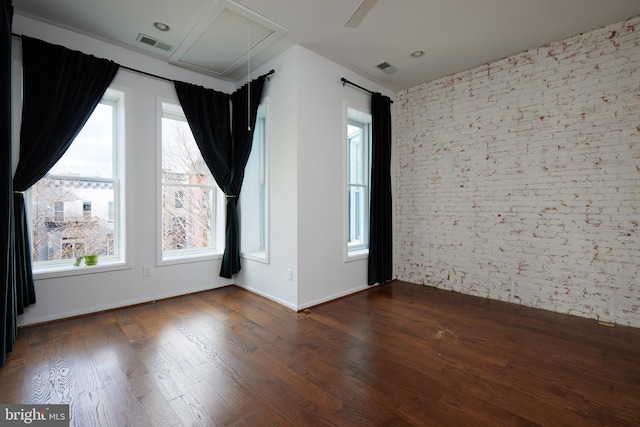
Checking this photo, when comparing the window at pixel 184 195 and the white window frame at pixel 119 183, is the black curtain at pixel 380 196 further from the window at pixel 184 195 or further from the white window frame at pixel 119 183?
the white window frame at pixel 119 183

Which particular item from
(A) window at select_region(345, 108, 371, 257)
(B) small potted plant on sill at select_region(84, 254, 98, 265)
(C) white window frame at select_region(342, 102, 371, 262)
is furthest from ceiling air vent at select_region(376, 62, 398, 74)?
(B) small potted plant on sill at select_region(84, 254, 98, 265)

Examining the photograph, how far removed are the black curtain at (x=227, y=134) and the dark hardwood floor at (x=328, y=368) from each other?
3.69 ft

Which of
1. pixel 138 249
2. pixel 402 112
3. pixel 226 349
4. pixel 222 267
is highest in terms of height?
pixel 402 112

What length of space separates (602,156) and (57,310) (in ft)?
19.0

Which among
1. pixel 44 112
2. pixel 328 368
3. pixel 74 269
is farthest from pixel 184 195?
pixel 328 368

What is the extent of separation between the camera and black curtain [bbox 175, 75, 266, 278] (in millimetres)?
3764

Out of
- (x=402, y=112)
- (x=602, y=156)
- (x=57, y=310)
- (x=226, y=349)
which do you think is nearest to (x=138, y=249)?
(x=57, y=310)

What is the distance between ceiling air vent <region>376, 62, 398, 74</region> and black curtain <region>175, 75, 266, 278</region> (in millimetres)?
1586

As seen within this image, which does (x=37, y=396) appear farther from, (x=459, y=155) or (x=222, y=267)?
(x=459, y=155)

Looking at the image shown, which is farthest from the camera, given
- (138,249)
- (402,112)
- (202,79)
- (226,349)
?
(402,112)

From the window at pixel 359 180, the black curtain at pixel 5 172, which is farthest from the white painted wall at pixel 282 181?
the black curtain at pixel 5 172

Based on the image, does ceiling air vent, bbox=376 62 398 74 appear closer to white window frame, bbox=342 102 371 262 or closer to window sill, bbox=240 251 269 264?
white window frame, bbox=342 102 371 262

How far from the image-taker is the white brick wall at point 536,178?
2.90 meters

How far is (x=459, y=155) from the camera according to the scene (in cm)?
404
